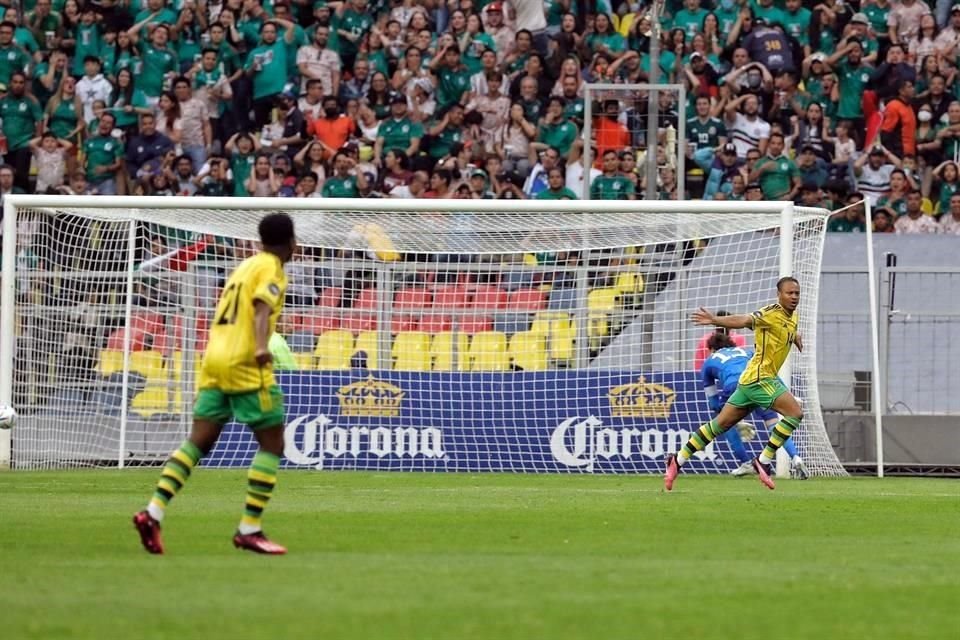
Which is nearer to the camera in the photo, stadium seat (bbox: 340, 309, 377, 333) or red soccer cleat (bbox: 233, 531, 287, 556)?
red soccer cleat (bbox: 233, 531, 287, 556)

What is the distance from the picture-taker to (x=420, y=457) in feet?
71.6

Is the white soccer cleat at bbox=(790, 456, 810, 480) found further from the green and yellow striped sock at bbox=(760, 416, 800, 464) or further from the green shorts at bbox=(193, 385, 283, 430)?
the green shorts at bbox=(193, 385, 283, 430)

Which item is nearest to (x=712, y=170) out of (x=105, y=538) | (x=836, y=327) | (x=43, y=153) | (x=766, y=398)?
(x=836, y=327)

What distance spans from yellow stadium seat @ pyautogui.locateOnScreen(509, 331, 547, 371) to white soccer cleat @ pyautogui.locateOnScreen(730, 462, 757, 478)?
2.80 m

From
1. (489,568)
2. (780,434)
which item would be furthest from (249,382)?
(780,434)

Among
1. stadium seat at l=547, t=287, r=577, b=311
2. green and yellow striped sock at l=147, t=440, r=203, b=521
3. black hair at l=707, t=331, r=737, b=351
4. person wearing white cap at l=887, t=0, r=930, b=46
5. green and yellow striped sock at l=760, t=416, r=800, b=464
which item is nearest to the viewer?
green and yellow striped sock at l=147, t=440, r=203, b=521

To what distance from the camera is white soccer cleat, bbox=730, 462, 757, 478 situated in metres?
20.5

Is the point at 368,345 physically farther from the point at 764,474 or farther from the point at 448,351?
the point at 764,474

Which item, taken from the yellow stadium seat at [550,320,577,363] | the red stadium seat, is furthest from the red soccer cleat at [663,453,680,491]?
the red stadium seat

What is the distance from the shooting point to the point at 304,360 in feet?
72.5

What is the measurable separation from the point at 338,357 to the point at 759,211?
5.51 metres

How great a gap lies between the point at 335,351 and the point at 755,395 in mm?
6397

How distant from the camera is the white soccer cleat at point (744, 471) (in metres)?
20.5

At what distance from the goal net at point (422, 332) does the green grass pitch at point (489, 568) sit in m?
5.22
